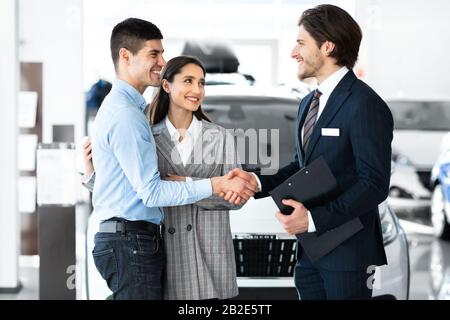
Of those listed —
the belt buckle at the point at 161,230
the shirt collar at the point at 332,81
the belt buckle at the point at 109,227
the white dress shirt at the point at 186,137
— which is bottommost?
the belt buckle at the point at 161,230

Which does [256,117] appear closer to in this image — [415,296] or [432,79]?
[432,79]

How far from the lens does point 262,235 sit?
314 cm

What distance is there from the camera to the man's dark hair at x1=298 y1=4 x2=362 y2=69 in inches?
96.7

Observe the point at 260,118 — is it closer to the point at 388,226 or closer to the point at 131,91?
the point at 388,226

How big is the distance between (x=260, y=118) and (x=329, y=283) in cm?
94

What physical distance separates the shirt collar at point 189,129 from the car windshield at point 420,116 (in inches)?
87.6

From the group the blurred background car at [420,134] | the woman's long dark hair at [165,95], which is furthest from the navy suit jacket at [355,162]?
the blurred background car at [420,134]

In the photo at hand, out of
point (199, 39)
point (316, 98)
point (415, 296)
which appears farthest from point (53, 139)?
point (415, 296)

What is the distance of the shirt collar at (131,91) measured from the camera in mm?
2445

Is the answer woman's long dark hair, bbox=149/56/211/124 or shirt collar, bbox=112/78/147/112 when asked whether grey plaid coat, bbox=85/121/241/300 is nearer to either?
woman's long dark hair, bbox=149/56/211/124

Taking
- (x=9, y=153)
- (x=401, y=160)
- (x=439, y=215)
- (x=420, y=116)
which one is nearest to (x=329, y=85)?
(x=9, y=153)

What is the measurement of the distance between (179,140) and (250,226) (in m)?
0.64

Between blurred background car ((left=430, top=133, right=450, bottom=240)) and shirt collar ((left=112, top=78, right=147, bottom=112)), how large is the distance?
331 centimetres

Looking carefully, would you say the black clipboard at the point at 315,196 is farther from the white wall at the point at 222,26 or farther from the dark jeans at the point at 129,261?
the white wall at the point at 222,26
